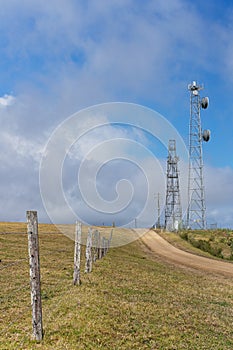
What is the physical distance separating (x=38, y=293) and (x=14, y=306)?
3055mm

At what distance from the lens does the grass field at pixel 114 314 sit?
786 centimetres

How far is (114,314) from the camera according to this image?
9656mm

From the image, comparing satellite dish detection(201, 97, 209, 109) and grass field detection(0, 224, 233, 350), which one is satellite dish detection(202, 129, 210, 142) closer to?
satellite dish detection(201, 97, 209, 109)

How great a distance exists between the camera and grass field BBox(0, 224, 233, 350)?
7.86 m

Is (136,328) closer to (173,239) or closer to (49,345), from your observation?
(49,345)

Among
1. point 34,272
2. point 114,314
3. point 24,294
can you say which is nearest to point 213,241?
point 24,294

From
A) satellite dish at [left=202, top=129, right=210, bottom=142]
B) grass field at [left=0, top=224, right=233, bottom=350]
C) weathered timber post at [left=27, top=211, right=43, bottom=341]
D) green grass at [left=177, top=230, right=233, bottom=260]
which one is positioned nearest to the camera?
weathered timber post at [left=27, top=211, right=43, bottom=341]

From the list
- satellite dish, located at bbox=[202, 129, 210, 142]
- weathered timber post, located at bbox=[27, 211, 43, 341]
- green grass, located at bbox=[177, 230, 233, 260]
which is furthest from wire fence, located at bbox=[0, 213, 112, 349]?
satellite dish, located at bbox=[202, 129, 210, 142]

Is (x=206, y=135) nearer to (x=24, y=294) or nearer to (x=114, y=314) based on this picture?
(x=24, y=294)

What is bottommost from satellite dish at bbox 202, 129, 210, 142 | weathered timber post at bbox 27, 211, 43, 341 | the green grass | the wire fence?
the green grass

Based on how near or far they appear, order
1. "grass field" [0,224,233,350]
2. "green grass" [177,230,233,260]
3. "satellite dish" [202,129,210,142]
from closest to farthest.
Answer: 1. "grass field" [0,224,233,350]
2. "green grass" [177,230,233,260]
3. "satellite dish" [202,129,210,142]

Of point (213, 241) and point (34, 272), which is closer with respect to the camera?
point (34, 272)

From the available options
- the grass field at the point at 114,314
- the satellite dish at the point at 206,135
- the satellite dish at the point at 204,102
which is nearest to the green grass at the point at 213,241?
the satellite dish at the point at 206,135

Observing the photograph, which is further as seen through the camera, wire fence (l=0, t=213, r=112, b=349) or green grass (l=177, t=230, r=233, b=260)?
green grass (l=177, t=230, r=233, b=260)
